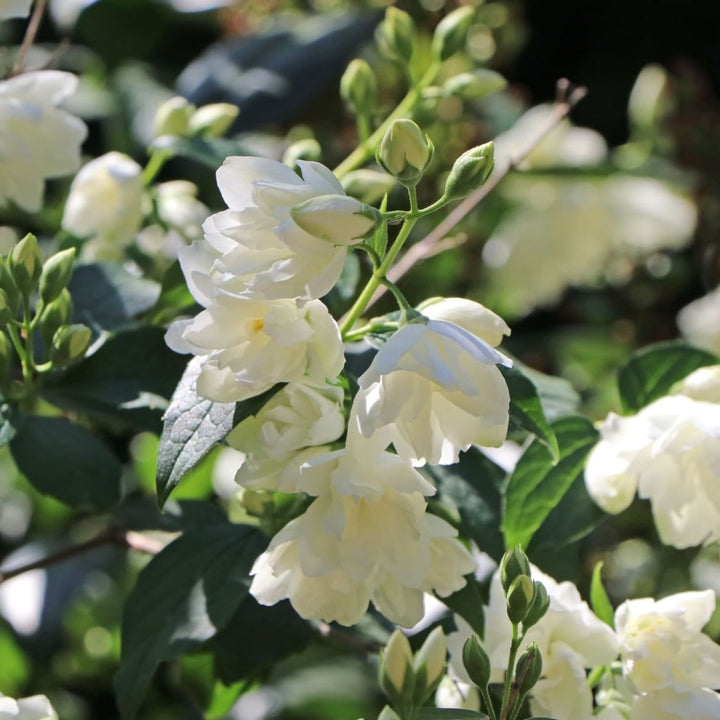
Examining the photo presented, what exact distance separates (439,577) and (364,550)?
0.07 m

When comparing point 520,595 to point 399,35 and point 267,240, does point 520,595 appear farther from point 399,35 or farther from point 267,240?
point 399,35

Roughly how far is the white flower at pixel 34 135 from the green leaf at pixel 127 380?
7.8 inches

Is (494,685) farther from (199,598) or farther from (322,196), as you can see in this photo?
(322,196)

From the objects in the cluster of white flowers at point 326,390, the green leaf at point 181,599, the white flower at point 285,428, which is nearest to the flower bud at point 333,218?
the cluster of white flowers at point 326,390

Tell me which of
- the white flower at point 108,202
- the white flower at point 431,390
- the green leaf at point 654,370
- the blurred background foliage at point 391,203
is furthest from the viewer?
the blurred background foliage at point 391,203

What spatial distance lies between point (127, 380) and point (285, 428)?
0.22 meters

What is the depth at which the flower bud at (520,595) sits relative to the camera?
67cm

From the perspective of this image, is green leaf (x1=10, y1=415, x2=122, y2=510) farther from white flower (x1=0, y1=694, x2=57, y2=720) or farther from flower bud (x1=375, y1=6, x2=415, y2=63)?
flower bud (x1=375, y1=6, x2=415, y2=63)

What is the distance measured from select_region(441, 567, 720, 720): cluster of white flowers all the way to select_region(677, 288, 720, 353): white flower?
3.02 ft

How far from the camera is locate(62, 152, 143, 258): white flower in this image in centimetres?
105

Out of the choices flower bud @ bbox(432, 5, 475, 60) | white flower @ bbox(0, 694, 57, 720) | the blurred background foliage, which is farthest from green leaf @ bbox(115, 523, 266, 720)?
flower bud @ bbox(432, 5, 475, 60)

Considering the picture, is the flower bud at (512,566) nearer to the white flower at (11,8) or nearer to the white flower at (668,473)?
the white flower at (668,473)

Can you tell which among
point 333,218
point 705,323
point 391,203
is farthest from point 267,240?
point 705,323

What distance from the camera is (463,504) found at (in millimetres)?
838
